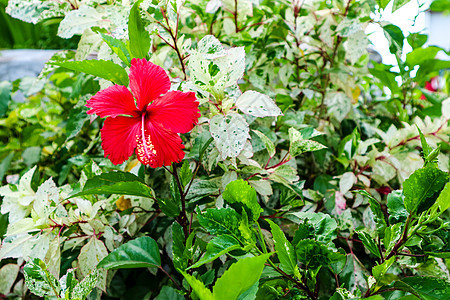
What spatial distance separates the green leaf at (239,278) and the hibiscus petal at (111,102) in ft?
0.73

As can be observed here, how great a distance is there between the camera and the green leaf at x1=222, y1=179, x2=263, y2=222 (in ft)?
1.25

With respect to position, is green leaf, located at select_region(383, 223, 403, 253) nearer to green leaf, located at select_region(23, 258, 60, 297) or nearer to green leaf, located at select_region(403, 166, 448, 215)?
green leaf, located at select_region(403, 166, 448, 215)

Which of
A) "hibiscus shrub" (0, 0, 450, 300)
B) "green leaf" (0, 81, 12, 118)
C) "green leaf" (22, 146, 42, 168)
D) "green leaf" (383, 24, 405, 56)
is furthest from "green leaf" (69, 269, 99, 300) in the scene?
"green leaf" (0, 81, 12, 118)

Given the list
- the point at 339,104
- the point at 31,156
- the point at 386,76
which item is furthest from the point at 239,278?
the point at 31,156

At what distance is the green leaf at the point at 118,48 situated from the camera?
45 centimetres

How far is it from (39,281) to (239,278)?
0.30 metres

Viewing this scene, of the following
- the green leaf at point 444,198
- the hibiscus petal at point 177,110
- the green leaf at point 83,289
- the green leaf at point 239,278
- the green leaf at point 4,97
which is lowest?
the green leaf at point 4,97

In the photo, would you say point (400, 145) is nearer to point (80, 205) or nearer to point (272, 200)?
point (272, 200)

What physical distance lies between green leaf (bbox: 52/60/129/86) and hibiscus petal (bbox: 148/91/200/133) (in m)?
0.06

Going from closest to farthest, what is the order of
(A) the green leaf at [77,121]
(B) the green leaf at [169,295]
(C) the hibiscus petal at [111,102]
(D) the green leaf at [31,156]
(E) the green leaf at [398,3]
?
(C) the hibiscus petal at [111,102]
(B) the green leaf at [169,295]
(E) the green leaf at [398,3]
(A) the green leaf at [77,121]
(D) the green leaf at [31,156]

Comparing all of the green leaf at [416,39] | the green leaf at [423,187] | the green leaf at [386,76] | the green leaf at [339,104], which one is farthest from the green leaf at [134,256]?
the green leaf at [416,39]

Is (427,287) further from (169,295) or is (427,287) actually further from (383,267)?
(169,295)

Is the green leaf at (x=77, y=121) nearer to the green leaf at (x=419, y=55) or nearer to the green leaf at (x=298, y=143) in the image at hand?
the green leaf at (x=298, y=143)

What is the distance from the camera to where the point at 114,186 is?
0.40 m
